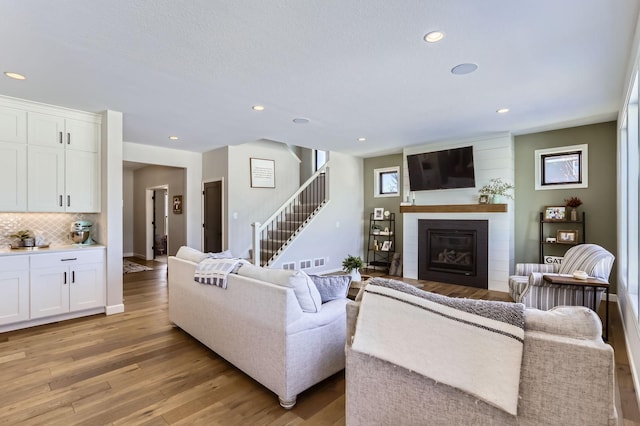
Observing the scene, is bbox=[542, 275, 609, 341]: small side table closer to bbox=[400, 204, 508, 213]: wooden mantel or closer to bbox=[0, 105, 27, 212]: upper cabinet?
bbox=[400, 204, 508, 213]: wooden mantel

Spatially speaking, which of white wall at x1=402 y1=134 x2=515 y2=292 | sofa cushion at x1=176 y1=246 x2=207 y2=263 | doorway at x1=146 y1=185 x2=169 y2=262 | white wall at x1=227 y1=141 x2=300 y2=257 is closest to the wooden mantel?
white wall at x1=402 y1=134 x2=515 y2=292

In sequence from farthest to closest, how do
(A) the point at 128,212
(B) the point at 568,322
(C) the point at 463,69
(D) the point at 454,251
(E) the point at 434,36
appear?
(A) the point at 128,212 → (D) the point at 454,251 → (C) the point at 463,69 → (E) the point at 434,36 → (B) the point at 568,322

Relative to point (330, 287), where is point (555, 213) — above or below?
above

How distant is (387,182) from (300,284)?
17.7 ft

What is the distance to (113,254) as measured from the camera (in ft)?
13.7

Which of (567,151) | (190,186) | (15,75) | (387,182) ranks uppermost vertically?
(15,75)

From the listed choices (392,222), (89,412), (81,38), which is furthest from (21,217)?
(392,222)

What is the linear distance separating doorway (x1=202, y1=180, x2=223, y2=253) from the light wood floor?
323 cm

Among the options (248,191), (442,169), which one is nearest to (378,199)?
(442,169)

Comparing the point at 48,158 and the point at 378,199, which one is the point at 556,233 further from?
the point at 48,158

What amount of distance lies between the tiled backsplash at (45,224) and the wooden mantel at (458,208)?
5.16m

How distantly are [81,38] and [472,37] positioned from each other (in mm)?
2930

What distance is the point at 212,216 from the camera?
686cm

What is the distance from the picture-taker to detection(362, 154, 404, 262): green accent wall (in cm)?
707
